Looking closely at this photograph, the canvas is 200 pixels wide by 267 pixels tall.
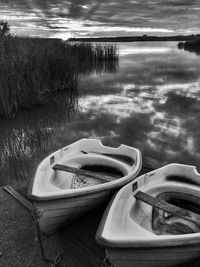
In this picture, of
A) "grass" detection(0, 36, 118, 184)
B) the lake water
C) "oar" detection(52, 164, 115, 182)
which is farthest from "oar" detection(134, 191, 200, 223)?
"grass" detection(0, 36, 118, 184)

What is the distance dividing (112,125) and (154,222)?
462 centimetres

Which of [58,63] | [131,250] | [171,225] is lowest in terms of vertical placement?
[171,225]

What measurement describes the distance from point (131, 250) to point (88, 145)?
102 inches

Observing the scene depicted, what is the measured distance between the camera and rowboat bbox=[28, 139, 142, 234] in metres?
3.02

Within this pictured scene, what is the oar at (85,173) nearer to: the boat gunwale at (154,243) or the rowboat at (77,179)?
the rowboat at (77,179)

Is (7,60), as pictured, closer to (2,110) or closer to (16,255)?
(2,110)

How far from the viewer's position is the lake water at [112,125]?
557cm

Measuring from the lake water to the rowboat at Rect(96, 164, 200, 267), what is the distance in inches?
58.2

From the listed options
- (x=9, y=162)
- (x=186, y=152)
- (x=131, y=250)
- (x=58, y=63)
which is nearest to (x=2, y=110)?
(x=9, y=162)

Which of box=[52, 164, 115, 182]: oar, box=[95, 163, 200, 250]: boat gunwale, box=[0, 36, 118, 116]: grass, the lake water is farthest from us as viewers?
box=[0, 36, 118, 116]: grass

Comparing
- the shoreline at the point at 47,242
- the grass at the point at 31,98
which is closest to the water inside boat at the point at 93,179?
the shoreline at the point at 47,242

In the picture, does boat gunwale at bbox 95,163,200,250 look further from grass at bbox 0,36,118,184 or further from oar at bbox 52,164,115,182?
grass at bbox 0,36,118,184

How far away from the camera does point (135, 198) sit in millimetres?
3244

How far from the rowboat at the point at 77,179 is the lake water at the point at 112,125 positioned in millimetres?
640
